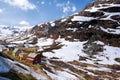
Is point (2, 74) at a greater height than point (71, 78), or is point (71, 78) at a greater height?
point (2, 74)

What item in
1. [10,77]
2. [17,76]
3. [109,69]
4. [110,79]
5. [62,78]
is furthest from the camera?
[109,69]

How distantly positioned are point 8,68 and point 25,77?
6.19 m

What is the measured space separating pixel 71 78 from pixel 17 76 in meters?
31.9

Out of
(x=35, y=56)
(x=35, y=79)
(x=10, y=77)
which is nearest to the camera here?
(x=10, y=77)

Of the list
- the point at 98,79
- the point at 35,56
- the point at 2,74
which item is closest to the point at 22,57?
the point at 35,56

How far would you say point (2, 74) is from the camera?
73.4m

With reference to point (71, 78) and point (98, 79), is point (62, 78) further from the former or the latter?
point (98, 79)

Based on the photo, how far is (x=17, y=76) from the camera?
7731 cm

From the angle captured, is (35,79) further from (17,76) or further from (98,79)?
(98,79)

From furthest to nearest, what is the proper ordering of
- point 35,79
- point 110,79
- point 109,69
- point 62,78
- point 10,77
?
point 109,69 → point 110,79 → point 62,78 → point 35,79 → point 10,77

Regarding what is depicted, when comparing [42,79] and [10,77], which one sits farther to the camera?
[42,79]

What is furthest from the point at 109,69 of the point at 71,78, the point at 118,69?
the point at 71,78

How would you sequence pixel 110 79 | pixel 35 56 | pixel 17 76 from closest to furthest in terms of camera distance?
pixel 17 76 < pixel 35 56 < pixel 110 79

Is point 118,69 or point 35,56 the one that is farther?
point 118,69
